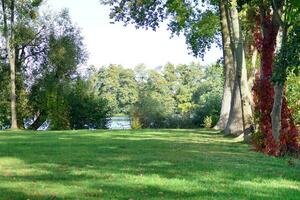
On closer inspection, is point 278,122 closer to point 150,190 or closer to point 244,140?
point 244,140

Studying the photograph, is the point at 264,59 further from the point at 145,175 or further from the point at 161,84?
the point at 161,84

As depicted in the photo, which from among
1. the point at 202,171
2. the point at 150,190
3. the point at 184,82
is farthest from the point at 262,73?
the point at 184,82

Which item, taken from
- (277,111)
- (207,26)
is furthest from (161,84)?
(277,111)

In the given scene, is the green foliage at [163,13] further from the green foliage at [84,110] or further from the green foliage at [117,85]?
the green foliage at [117,85]

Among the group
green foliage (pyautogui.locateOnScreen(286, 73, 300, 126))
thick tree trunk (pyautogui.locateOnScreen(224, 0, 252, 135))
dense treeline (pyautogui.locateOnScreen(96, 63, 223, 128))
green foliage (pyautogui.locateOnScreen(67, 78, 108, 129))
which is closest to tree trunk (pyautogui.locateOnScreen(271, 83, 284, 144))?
green foliage (pyautogui.locateOnScreen(286, 73, 300, 126))

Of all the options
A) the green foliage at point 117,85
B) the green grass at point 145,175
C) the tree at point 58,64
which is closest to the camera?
the green grass at point 145,175

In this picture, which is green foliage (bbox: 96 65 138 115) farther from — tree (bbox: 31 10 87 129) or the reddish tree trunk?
the reddish tree trunk

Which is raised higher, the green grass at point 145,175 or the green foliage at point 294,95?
the green foliage at point 294,95

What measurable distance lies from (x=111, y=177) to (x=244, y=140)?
1167 cm

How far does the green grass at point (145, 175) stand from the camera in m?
8.38

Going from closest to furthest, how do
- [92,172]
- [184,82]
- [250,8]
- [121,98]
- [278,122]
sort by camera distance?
1. [92,172]
2. [278,122]
3. [250,8]
4. [121,98]
5. [184,82]

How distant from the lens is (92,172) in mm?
10859

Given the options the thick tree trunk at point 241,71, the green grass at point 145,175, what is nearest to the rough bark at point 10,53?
the thick tree trunk at point 241,71

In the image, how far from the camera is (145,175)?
34.0 feet
